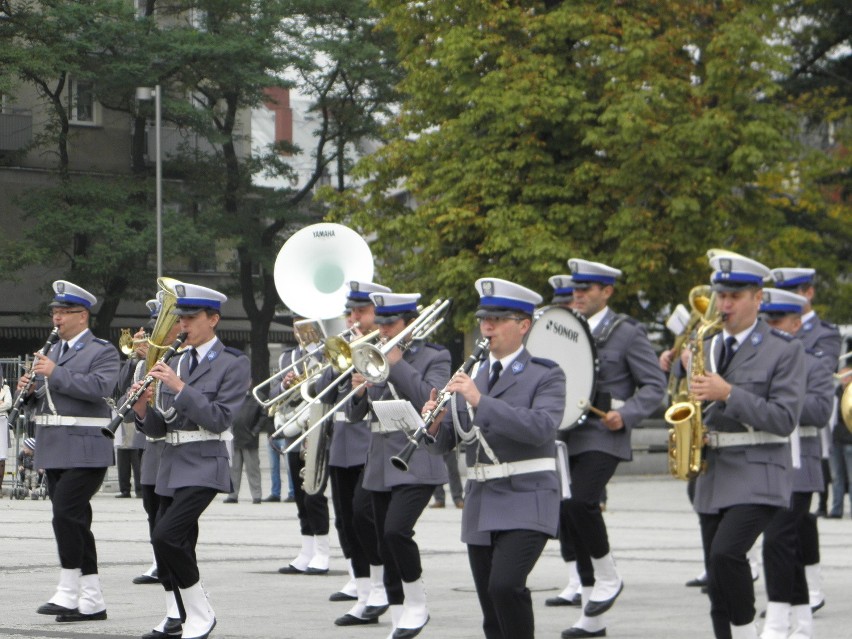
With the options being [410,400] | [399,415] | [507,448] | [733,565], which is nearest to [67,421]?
[410,400]

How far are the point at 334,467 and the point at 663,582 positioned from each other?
312cm

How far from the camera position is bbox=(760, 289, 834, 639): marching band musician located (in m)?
9.53

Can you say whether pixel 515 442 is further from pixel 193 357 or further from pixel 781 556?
pixel 193 357

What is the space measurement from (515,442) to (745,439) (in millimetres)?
1323

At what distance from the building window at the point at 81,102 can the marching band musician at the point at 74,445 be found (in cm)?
A: 3321

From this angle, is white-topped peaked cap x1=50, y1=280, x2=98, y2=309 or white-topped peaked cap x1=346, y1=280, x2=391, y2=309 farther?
white-topped peaked cap x1=50, y1=280, x2=98, y2=309

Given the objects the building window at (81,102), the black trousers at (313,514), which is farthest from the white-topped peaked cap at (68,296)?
the building window at (81,102)

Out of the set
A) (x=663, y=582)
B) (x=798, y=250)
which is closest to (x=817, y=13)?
(x=798, y=250)

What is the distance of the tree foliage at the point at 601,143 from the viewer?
32.5 meters

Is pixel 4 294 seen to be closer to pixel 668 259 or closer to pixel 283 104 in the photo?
pixel 283 104

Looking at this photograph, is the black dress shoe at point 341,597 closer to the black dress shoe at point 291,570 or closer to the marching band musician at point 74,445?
the marching band musician at point 74,445

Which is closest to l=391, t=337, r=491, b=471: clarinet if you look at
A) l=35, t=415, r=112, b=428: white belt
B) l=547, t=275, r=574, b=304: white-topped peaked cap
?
l=547, t=275, r=574, b=304: white-topped peaked cap

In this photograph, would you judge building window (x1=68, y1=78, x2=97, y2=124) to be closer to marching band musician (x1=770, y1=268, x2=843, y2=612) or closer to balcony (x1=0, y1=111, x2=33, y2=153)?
balcony (x1=0, y1=111, x2=33, y2=153)

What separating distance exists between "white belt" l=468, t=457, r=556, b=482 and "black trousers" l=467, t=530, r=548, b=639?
27cm
